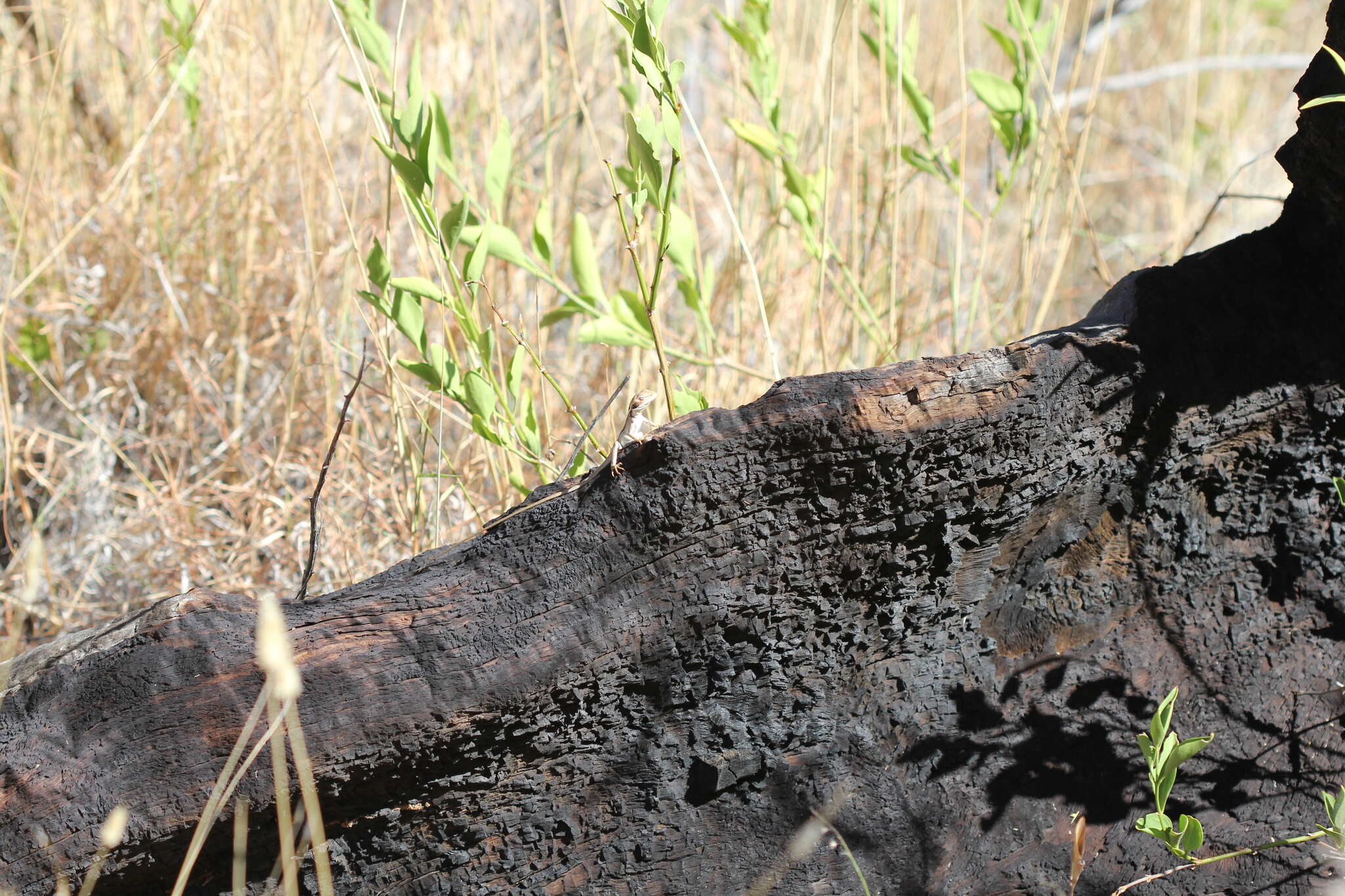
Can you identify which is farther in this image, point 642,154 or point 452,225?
point 452,225

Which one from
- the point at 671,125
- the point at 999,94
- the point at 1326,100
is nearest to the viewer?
the point at 1326,100

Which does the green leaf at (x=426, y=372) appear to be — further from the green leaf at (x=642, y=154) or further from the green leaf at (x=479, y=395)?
the green leaf at (x=642, y=154)

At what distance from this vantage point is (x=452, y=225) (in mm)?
862

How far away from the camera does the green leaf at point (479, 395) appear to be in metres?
0.86

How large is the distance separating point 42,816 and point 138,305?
45.9 inches

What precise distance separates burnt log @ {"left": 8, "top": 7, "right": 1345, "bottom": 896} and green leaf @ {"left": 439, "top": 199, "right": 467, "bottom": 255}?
0.89 ft

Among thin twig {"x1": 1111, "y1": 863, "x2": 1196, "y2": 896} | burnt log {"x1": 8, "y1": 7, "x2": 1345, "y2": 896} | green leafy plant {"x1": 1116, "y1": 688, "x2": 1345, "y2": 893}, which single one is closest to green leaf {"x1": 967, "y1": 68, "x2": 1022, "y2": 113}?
burnt log {"x1": 8, "y1": 7, "x2": 1345, "y2": 896}

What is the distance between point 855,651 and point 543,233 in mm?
511

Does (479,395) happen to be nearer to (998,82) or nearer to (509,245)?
(509,245)

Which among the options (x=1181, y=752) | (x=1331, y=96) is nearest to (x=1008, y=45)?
(x=1331, y=96)

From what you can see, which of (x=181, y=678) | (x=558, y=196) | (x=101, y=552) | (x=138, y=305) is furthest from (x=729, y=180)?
(x=181, y=678)

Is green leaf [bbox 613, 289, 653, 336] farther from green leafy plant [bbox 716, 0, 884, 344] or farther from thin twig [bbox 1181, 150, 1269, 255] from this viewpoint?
thin twig [bbox 1181, 150, 1269, 255]

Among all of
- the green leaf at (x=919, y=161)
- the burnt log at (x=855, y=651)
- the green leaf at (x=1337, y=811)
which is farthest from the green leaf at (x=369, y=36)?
the green leaf at (x=1337, y=811)

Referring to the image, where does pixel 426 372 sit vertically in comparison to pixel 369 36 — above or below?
below
